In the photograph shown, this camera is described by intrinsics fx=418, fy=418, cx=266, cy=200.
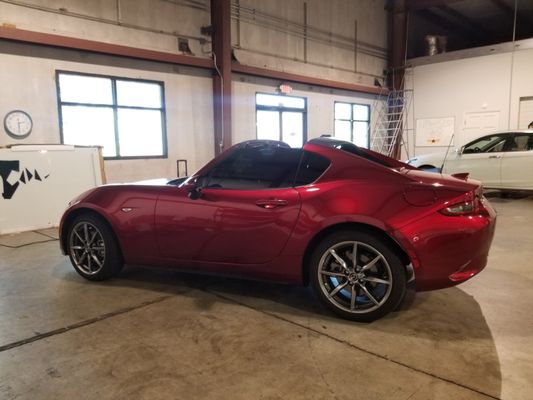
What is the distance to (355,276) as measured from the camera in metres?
2.83

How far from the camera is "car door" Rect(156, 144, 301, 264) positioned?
9.84ft

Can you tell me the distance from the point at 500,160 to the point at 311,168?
283 inches

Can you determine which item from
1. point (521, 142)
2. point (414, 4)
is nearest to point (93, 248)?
point (521, 142)

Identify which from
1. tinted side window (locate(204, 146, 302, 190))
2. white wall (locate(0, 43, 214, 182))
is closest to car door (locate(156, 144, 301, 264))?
tinted side window (locate(204, 146, 302, 190))

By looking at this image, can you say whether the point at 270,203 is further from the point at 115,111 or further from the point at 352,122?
the point at 352,122

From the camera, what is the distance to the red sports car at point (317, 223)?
8.79ft

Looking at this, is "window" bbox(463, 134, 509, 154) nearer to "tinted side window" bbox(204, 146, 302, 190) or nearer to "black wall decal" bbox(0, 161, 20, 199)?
"tinted side window" bbox(204, 146, 302, 190)

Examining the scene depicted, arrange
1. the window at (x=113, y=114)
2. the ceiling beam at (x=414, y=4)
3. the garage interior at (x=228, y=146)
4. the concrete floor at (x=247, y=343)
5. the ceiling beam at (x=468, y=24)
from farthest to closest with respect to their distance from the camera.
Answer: the ceiling beam at (x=468, y=24) → the ceiling beam at (x=414, y=4) → the window at (x=113, y=114) → the garage interior at (x=228, y=146) → the concrete floor at (x=247, y=343)

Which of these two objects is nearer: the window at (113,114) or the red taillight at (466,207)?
the red taillight at (466,207)

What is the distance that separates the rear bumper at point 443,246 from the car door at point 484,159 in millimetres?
6880

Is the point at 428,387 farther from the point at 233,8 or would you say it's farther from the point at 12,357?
the point at 233,8

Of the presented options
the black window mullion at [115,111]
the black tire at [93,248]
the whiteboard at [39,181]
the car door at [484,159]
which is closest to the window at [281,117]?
the black window mullion at [115,111]

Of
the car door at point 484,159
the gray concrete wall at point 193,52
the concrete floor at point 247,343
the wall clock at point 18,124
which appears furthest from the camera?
the car door at point 484,159

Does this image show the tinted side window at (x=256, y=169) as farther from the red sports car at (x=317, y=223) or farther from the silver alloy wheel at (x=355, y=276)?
the silver alloy wheel at (x=355, y=276)
